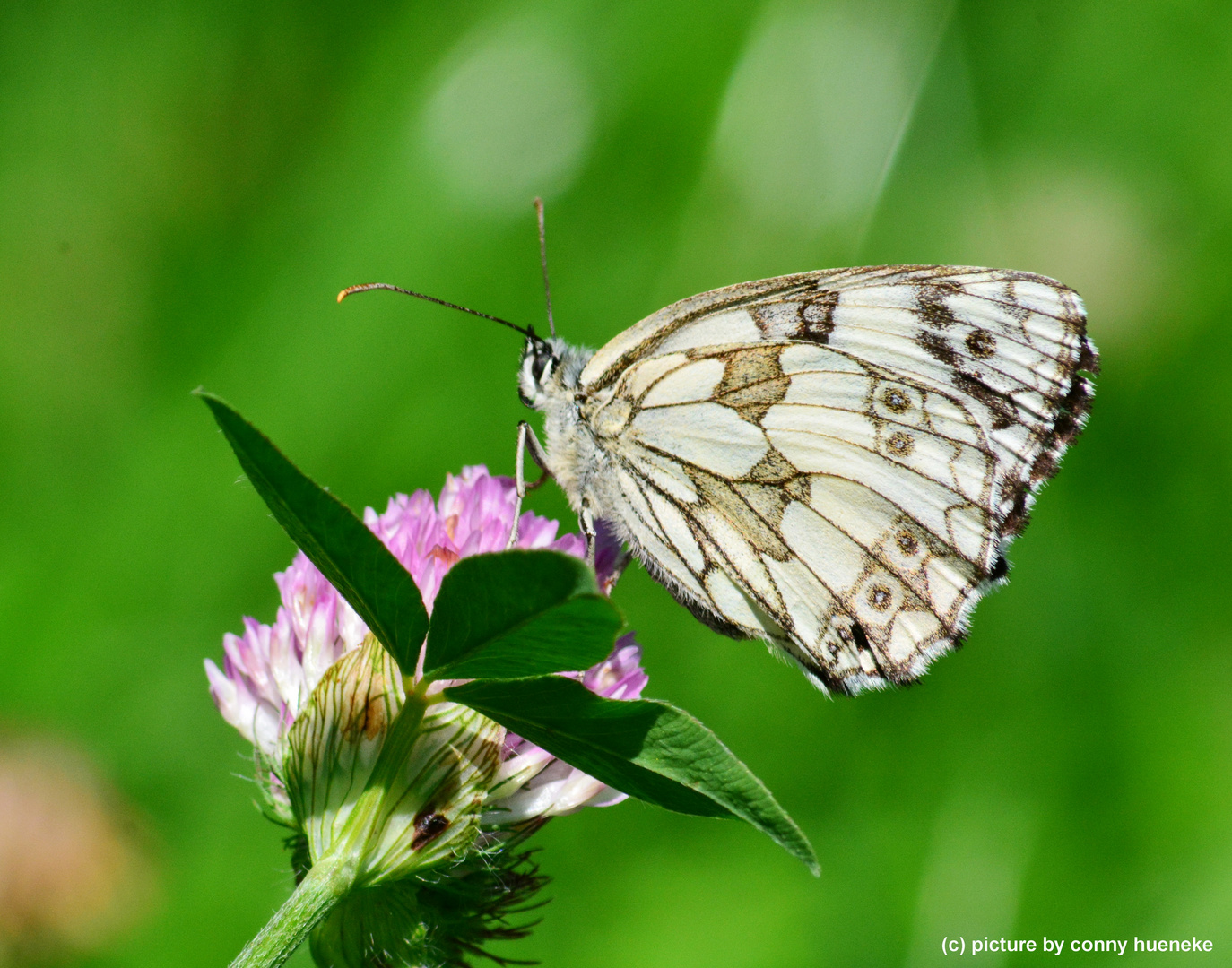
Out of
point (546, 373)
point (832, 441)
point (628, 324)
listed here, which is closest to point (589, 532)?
point (546, 373)

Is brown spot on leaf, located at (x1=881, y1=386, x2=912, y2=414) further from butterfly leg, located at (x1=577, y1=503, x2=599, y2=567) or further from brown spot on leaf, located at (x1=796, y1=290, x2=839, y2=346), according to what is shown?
butterfly leg, located at (x1=577, y1=503, x2=599, y2=567)

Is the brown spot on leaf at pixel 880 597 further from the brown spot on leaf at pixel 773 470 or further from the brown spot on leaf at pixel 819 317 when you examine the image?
the brown spot on leaf at pixel 819 317

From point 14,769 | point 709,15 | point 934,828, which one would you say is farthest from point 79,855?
point 709,15

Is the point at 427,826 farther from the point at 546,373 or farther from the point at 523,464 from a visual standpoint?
the point at 546,373

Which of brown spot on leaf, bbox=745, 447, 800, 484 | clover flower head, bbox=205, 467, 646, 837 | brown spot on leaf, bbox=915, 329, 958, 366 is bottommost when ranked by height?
clover flower head, bbox=205, 467, 646, 837

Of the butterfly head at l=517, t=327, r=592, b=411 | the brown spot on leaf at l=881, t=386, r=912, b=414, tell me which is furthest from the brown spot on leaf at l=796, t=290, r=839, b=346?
the butterfly head at l=517, t=327, r=592, b=411

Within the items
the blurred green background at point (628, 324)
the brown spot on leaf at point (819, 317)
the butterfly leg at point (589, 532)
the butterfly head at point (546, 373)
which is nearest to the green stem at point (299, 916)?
the butterfly leg at point (589, 532)
